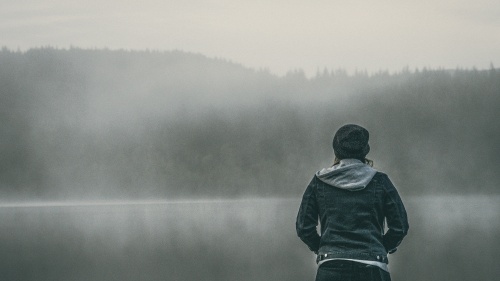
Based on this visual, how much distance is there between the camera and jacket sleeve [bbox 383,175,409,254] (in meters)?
4.23

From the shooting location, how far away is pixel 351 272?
4137 mm

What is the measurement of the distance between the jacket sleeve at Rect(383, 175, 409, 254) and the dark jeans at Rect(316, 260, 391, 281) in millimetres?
222

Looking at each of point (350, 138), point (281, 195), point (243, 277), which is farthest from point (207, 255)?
point (281, 195)

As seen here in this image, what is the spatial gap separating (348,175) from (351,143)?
0.19m

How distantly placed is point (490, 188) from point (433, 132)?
1275 inches

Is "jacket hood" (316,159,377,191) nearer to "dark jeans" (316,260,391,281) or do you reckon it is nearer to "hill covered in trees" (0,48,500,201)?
"dark jeans" (316,260,391,281)

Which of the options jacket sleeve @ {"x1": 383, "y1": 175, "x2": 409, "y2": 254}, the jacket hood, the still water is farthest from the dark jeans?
the still water

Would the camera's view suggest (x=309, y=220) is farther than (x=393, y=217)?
Yes

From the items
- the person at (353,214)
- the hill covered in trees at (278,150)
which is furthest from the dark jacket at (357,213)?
the hill covered in trees at (278,150)

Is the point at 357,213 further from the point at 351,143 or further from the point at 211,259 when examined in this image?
the point at 211,259

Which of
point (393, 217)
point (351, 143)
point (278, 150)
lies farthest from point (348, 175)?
point (278, 150)

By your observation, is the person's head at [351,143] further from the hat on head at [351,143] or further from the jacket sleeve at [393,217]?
the jacket sleeve at [393,217]

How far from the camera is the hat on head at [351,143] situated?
4.30 meters

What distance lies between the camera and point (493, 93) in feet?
608
